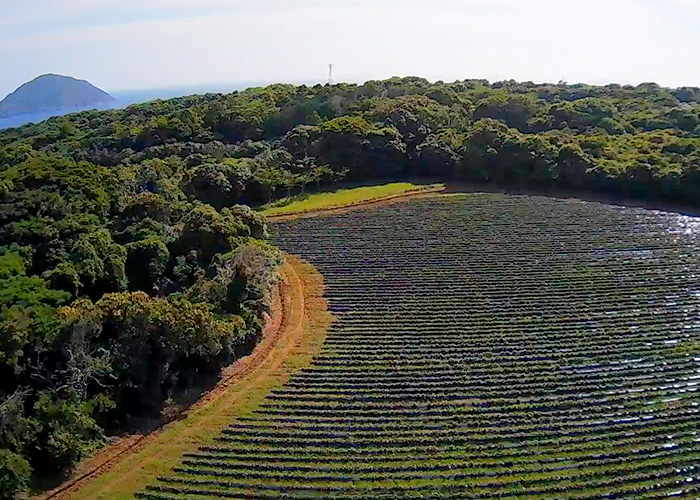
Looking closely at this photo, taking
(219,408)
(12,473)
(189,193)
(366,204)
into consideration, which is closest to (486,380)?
(219,408)

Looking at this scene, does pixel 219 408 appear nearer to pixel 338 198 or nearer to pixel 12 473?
pixel 12 473

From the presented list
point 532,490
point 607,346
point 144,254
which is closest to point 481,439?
point 532,490

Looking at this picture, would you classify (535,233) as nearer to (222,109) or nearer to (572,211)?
(572,211)

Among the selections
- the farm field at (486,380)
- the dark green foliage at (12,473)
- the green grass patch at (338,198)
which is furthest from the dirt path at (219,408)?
the green grass patch at (338,198)

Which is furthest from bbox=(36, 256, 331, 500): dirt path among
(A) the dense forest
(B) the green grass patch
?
(B) the green grass patch

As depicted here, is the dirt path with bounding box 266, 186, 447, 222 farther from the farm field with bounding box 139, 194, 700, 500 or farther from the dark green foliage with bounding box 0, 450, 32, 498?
the dark green foliage with bounding box 0, 450, 32, 498

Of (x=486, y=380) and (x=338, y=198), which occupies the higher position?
(x=338, y=198)
